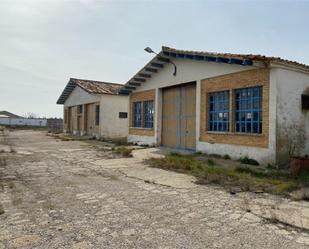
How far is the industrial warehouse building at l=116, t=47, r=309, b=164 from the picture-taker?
9422 mm

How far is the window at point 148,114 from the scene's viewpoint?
54.4 feet

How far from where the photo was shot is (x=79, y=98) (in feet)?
89.4

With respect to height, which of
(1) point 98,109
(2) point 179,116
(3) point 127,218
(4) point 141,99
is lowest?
(3) point 127,218

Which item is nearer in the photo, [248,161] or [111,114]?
[248,161]

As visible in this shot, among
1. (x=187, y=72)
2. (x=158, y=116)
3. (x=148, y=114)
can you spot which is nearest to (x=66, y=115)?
(x=148, y=114)

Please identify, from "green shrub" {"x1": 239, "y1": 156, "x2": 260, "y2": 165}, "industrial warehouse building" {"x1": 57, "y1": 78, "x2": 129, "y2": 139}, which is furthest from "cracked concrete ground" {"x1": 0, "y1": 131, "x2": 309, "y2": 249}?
"industrial warehouse building" {"x1": 57, "y1": 78, "x2": 129, "y2": 139}

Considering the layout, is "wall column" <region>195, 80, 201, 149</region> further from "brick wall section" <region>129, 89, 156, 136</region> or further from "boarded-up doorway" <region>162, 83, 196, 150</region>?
"brick wall section" <region>129, 89, 156, 136</region>

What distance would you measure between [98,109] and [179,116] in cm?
1130

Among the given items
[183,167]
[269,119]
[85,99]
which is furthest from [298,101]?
[85,99]

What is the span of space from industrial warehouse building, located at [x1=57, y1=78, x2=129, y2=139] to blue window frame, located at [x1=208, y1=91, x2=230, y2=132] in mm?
10418

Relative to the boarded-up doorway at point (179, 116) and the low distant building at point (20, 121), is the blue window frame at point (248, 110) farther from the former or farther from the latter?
the low distant building at point (20, 121)

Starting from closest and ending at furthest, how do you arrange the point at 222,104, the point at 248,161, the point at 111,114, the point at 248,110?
the point at 248,161 → the point at 248,110 → the point at 222,104 → the point at 111,114

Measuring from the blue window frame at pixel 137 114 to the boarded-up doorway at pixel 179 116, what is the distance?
8.15 ft

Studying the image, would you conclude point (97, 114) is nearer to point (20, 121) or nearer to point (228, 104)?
point (228, 104)
